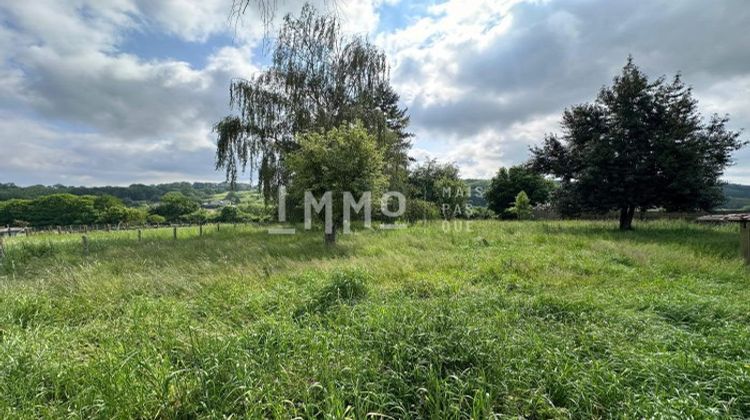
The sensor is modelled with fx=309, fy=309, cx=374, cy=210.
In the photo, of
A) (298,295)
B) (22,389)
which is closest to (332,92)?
(298,295)

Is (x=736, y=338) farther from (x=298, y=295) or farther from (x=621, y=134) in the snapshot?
(x=621, y=134)

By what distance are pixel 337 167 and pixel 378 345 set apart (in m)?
7.90

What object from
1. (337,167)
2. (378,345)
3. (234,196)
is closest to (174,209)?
(234,196)

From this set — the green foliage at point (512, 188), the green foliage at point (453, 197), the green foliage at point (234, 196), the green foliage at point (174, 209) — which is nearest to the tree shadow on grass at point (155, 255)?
the green foliage at point (234, 196)

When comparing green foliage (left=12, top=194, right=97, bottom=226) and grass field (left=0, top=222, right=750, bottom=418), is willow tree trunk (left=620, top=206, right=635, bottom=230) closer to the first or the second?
grass field (left=0, top=222, right=750, bottom=418)

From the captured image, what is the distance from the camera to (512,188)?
32125 mm

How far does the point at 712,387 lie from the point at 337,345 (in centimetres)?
270

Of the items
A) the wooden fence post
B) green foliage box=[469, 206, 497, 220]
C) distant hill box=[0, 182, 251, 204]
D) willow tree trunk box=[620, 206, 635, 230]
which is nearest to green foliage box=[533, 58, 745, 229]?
willow tree trunk box=[620, 206, 635, 230]

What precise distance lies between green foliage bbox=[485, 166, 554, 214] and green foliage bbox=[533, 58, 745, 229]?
18.0 m

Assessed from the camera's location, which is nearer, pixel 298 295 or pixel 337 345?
pixel 337 345

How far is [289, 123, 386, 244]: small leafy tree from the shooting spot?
10195 mm

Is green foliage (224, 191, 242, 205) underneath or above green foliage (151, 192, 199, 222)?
above

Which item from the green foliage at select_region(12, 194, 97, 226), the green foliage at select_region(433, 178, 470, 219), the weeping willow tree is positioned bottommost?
the green foliage at select_region(12, 194, 97, 226)

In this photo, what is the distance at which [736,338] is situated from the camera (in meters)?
2.80
